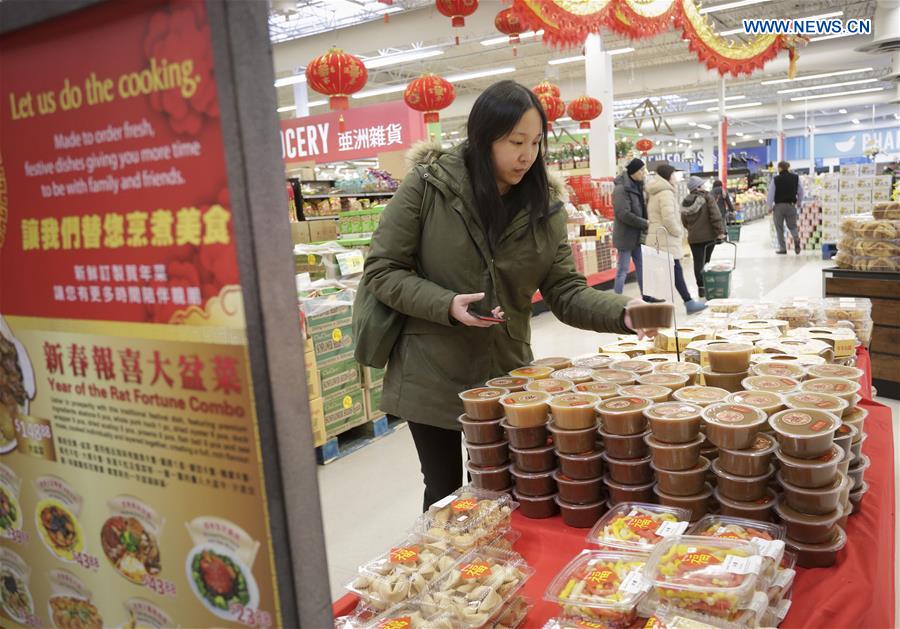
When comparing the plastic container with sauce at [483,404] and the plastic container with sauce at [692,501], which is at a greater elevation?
the plastic container with sauce at [483,404]

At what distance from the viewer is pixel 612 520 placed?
5.13 feet

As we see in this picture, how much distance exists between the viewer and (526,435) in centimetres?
175

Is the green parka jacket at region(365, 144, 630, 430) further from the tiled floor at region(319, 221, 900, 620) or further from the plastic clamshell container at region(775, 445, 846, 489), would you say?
the tiled floor at region(319, 221, 900, 620)

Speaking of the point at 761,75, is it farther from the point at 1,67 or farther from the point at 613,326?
the point at 1,67

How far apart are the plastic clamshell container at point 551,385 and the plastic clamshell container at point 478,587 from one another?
492 millimetres

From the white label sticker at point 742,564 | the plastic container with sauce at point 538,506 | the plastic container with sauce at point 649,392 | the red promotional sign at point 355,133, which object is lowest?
the plastic container with sauce at point 538,506

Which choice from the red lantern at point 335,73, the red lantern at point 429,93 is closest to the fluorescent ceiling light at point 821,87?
the red lantern at point 429,93

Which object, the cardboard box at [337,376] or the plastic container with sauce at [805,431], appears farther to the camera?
the cardboard box at [337,376]

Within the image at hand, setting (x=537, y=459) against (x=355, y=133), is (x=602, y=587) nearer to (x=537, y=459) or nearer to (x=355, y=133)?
(x=537, y=459)

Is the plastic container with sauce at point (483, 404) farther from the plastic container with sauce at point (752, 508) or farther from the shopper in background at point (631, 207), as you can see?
the shopper in background at point (631, 207)

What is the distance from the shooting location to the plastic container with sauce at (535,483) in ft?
5.71

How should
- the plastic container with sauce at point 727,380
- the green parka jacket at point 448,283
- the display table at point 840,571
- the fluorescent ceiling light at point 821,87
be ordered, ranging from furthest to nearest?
the fluorescent ceiling light at point 821,87 → the plastic container with sauce at point 727,380 → the green parka jacket at point 448,283 → the display table at point 840,571

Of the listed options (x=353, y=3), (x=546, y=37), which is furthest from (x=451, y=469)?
(x=353, y=3)

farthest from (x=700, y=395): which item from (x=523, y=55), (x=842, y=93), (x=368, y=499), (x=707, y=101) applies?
(x=842, y=93)
